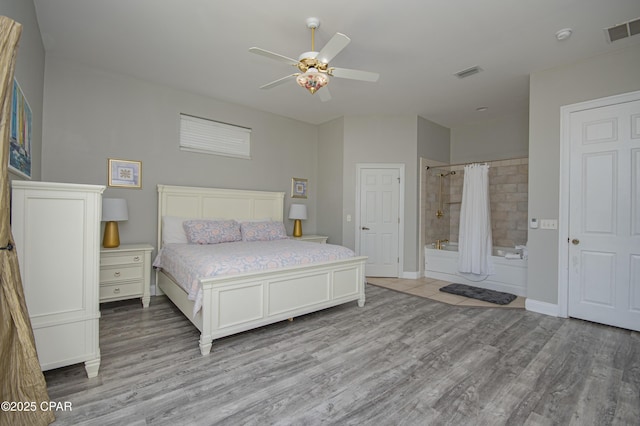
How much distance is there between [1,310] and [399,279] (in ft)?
15.3

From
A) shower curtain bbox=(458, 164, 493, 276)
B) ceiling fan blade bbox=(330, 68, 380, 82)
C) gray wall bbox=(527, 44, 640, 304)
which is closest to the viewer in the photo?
ceiling fan blade bbox=(330, 68, 380, 82)

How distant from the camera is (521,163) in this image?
16.2 feet

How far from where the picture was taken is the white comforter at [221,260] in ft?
8.12

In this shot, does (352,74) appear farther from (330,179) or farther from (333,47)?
(330,179)

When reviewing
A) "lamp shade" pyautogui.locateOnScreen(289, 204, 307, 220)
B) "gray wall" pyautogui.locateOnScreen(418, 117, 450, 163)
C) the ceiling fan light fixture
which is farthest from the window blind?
"gray wall" pyautogui.locateOnScreen(418, 117, 450, 163)

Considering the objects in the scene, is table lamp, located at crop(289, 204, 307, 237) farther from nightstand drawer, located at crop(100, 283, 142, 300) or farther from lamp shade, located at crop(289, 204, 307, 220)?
nightstand drawer, located at crop(100, 283, 142, 300)

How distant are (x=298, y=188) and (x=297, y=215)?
0.63 metres

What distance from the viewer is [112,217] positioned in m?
3.32

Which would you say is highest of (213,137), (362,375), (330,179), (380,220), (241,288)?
(213,137)

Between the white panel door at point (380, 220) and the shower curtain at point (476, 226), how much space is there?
3.48ft

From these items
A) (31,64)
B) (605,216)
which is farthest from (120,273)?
(605,216)

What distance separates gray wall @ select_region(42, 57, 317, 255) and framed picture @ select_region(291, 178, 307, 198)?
1.43 ft

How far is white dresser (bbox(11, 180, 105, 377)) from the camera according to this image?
5.82ft

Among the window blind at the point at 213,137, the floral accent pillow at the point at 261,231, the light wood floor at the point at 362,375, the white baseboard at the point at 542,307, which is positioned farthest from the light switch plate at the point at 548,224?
the window blind at the point at 213,137
